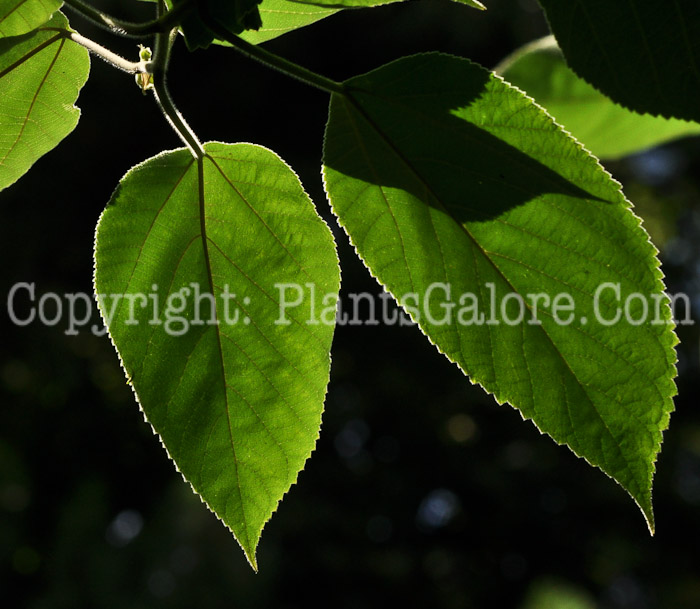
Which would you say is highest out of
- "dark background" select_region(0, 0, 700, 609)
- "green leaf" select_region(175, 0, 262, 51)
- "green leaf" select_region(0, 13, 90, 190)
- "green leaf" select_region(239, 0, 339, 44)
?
"green leaf" select_region(175, 0, 262, 51)

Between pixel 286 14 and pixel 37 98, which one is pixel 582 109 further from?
pixel 37 98

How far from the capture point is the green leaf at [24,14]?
1.92ft

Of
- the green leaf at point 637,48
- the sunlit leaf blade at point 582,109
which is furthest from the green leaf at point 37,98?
the sunlit leaf blade at point 582,109

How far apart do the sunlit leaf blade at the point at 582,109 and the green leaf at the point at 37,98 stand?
0.67m

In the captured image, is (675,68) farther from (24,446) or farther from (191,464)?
(24,446)

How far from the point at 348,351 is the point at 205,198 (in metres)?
8.91

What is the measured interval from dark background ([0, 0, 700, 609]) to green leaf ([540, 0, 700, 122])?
7.62 metres

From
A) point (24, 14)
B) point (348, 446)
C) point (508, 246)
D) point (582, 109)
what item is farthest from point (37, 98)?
point (348, 446)

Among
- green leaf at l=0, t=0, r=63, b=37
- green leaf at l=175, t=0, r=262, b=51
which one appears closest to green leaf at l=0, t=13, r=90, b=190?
green leaf at l=0, t=0, r=63, b=37

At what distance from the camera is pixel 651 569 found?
33.6 feet

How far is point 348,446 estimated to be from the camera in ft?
32.3

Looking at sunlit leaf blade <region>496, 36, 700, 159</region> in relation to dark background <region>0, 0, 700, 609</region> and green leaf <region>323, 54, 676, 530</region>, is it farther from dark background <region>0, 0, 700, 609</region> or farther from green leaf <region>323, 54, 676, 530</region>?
dark background <region>0, 0, 700, 609</region>

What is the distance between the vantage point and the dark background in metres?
8.77

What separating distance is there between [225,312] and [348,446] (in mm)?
9289
